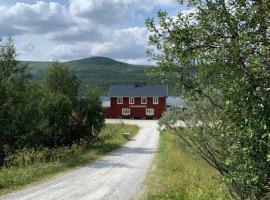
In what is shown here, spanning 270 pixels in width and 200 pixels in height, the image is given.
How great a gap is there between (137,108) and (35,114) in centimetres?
7029

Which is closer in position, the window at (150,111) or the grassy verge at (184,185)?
the grassy verge at (184,185)

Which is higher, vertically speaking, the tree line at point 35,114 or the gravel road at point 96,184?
the tree line at point 35,114

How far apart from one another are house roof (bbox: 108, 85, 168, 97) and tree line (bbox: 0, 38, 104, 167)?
5509 centimetres

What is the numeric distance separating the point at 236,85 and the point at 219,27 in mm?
1117

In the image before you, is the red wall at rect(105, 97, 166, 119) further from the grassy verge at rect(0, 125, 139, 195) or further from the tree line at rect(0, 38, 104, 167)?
the grassy verge at rect(0, 125, 139, 195)

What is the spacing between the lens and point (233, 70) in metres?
6.23

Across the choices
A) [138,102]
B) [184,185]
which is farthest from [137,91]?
[184,185]

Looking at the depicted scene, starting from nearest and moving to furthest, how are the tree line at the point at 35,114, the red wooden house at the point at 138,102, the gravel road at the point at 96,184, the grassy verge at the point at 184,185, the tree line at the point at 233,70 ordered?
the tree line at the point at 233,70, the grassy verge at the point at 184,185, the gravel road at the point at 96,184, the tree line at the point at 35,114, the red wooden house at the point at 138,102

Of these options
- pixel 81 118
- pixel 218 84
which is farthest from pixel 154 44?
pixel 81 118

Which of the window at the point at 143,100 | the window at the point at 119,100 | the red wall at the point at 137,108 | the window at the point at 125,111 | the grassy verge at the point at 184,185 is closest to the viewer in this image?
the grassy verge at the point at 184,185

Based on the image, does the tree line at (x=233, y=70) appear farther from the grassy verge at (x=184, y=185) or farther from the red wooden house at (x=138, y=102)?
the red wooden house at (x=138, y=102)

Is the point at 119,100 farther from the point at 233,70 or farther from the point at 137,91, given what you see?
the point at 233,70

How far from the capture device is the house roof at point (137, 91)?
101 m

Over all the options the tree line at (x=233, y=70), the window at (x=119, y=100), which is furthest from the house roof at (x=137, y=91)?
the tree line at (x=233, y=70)
